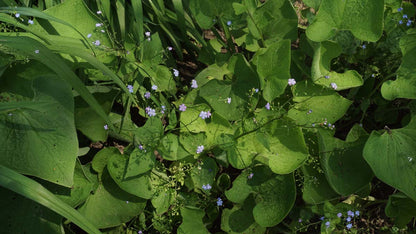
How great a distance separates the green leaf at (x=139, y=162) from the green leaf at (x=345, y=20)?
1.11 m

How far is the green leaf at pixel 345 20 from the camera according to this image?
1918 millimetres

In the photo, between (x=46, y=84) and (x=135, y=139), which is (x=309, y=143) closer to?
(x=135, y=139)

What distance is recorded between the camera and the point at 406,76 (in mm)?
1997

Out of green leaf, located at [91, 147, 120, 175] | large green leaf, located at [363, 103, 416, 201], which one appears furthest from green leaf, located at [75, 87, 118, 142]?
large green leaf, located at [363, 103, 416, 201]

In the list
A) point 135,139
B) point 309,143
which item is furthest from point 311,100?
point 135,139

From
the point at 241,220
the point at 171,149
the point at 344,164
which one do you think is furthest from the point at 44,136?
the point at 344,164

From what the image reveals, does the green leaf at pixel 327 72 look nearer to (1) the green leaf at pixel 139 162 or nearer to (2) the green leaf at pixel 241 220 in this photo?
(2) the green leaf at pixel 241 220

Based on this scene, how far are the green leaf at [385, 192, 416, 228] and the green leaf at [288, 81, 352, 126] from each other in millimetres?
559

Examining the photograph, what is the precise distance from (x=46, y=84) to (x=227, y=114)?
3.29 ft

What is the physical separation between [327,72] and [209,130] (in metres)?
0.78

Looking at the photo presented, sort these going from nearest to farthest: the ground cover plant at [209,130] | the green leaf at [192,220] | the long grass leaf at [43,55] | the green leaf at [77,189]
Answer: the long grass leaf at [43,55] → the ground cover plant at [209,130] → the green leaf at [77,189] → the green leaf at [192,220]

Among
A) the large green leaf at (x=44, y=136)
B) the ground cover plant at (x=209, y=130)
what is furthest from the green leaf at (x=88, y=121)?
the large green leaf at (x=44, y=136)

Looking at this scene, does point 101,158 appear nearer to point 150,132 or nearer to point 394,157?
point 150,132

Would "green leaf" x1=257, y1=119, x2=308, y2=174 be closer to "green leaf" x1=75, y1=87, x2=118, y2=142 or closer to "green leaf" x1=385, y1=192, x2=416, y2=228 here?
"green leaf" x1=385, y1=192, x2=416, y2=228
